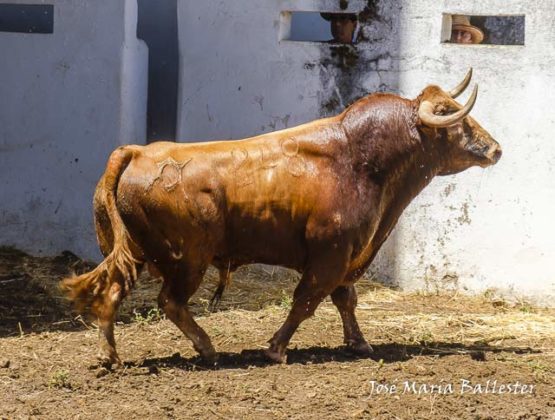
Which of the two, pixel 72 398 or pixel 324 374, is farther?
pixel 324 374

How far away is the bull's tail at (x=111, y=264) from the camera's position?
19.9 feet

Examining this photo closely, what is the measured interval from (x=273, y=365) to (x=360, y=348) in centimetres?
66

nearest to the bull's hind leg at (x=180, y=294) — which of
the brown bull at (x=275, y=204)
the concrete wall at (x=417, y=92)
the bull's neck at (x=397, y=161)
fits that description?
the brown bull at (x=275, y=204)

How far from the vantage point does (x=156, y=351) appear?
6.64 meters

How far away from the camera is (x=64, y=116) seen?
Result: 9250mm

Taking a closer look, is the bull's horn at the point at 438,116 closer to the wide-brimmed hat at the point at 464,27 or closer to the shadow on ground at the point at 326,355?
the shadow on ground at the point at 326,355

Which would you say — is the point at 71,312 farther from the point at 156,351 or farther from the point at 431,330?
the point at 431,330

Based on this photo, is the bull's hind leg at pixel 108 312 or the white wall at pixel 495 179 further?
the white wall at pixel 495 179

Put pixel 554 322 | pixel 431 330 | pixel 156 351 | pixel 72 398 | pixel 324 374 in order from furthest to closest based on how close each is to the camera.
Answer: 1. pixel 554 322
2. pixel 431 330
3. pixel 156 351
4. pixel 324 374
5. pixel 72 398

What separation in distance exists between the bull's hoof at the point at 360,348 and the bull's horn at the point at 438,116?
4.55 feet

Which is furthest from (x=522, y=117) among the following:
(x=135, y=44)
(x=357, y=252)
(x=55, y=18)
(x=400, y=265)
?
(x=55, y=18)

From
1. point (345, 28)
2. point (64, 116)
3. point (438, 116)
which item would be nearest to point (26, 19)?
point (64, 116)

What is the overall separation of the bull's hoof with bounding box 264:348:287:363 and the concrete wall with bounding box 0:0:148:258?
10.8 ft

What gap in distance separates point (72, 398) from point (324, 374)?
1384 millimetres
